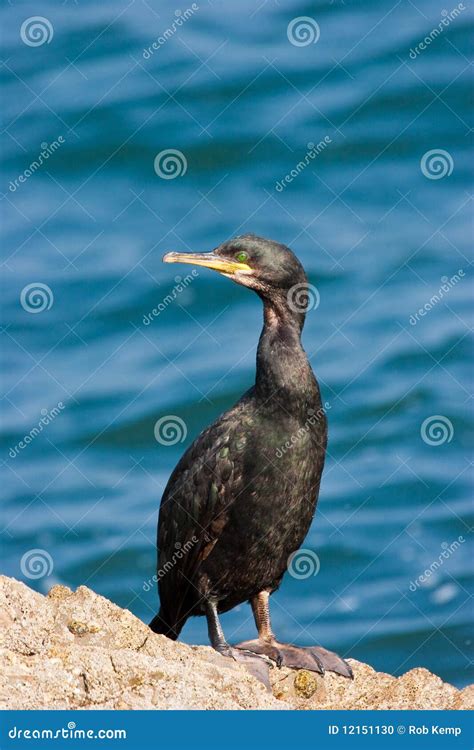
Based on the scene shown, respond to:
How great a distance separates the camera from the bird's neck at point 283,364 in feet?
32.0

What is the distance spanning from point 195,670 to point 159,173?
16245 millimetres

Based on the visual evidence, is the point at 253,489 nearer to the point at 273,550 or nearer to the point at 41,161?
the point at 273,550

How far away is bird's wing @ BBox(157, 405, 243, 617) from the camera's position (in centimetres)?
980

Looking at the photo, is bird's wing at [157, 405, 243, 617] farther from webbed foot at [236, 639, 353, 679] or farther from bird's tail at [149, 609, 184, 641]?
webbed foot at [236, 639, 353, 679]

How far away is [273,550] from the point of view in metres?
9.78

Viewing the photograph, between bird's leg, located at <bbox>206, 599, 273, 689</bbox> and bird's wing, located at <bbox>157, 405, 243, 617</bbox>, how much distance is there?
0.20 meters
